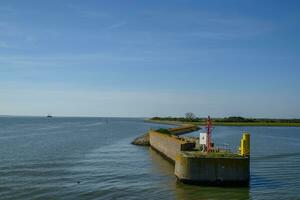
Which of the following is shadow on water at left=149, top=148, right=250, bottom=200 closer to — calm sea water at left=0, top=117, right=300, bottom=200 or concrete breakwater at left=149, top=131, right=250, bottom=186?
calm sea water at left=0, top=117, right=300, bottom=200

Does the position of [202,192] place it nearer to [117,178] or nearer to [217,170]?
[217,170]

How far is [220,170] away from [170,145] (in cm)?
1504

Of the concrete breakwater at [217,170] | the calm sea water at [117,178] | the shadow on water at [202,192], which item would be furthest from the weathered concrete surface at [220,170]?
the calm sea water at [117,178]

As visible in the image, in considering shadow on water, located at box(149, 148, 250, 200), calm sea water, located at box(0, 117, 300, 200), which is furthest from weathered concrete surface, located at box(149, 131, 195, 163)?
shadow on water, located at box(149, 148, 250, 200)

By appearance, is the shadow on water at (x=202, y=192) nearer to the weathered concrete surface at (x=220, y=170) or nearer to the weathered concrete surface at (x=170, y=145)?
the weathered concrete surface at (x=220, y=170)

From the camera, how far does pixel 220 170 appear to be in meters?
26.8

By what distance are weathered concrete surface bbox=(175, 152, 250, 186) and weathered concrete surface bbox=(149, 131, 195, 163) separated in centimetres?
535

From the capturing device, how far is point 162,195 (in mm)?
25000

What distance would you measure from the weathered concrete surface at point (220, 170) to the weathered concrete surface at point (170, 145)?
17.5 feet

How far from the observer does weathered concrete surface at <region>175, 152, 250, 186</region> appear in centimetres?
2673

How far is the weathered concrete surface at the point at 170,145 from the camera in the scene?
3329cm

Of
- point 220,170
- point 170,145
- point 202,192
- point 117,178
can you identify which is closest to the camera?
point 202,192

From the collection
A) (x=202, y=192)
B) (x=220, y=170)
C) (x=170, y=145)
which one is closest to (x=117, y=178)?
(x=202, y=192)

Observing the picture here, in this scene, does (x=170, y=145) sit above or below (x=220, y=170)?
above
